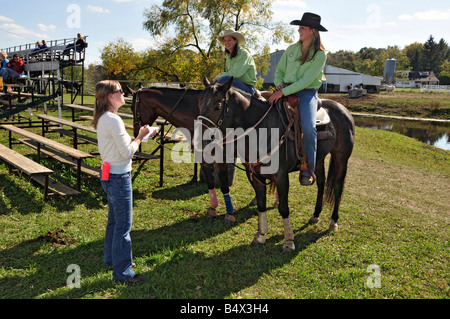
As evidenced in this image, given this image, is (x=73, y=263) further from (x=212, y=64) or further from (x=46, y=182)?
(x=212, y=64)

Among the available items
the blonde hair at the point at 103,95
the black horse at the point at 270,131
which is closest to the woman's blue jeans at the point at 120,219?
the blonde hair at the point at 103,95

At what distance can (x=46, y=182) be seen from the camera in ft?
20.2

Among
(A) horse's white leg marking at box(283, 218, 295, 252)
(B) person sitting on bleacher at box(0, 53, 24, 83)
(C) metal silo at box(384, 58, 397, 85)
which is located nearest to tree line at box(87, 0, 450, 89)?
(B) person sitting on bleacher at box(0, 53, 24, 83)

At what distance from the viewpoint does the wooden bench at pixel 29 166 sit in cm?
589

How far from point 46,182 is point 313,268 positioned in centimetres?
514

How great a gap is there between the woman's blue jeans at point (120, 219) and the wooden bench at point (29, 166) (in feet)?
9.18

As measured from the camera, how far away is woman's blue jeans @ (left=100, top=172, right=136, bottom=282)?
3590 mm

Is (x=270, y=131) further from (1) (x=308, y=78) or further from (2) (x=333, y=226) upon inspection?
(2) (x=333, y=226)

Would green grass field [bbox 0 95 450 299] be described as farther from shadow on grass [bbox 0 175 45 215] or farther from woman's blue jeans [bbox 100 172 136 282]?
woman's blue jeans [bbox 100 172 136 282]

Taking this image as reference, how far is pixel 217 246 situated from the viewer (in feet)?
16.5

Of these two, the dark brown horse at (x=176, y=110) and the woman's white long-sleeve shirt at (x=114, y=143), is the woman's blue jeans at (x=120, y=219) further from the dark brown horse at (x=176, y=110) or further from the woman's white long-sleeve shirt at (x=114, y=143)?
the dark brown horse at (x=176, y=110)

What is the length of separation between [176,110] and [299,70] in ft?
8.27

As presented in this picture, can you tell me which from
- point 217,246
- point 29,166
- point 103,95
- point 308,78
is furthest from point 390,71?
point 103,95
